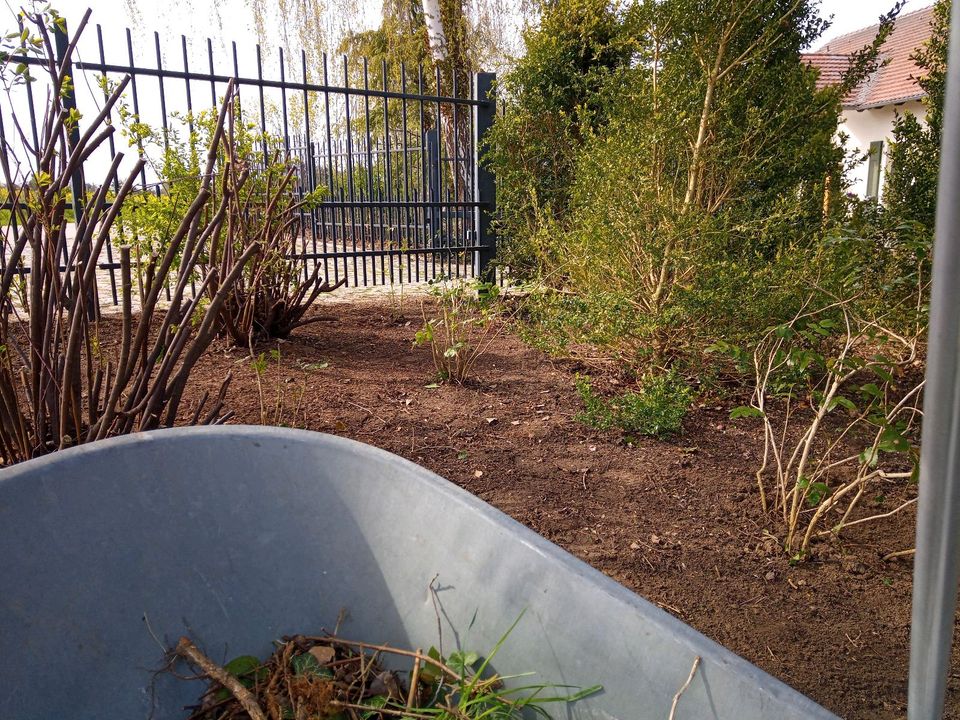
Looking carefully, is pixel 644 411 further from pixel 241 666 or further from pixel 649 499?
pixel 241 666

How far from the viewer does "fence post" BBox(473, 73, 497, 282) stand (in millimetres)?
6449

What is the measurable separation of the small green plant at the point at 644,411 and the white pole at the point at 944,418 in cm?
239

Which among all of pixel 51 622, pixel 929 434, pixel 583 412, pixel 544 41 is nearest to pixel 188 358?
pixel 51 622

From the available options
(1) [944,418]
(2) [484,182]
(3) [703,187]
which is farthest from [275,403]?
(2) [484,182]

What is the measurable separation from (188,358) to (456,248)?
16.1 feet

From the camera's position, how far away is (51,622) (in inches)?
43.3

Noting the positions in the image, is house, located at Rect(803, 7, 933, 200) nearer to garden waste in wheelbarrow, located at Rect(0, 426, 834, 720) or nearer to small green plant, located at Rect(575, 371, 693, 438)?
small green plant, located at Rect(575, 371, 693, 438)

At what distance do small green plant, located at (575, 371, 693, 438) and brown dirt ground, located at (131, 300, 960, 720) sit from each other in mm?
66

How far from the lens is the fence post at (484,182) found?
645 cm

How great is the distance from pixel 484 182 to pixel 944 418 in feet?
20.5

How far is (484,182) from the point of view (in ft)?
21.6

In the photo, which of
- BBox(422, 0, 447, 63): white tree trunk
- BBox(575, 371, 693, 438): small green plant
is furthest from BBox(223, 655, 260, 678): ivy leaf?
BBox(422, 0, 447, 63): white tree trunk

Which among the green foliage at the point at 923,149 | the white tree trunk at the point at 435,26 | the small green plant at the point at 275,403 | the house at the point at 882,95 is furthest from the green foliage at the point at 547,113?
the house at the point at 882,95

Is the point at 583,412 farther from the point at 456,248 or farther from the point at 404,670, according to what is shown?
the point at 456,248
